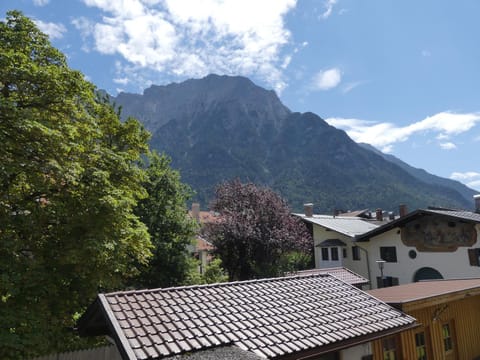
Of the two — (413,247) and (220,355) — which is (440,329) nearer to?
(220,355)

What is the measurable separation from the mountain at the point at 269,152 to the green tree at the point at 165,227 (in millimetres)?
55444

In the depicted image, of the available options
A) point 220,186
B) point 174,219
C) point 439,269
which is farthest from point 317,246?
point 174,219

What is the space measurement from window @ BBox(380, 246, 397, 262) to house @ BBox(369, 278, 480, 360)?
14439 mm

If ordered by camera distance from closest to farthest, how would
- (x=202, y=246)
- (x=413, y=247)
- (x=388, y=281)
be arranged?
(x=413, y=247) → (x=388, y=281) → (x=202, y=246)

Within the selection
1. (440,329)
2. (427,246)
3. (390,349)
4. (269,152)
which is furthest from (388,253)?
(269,152)

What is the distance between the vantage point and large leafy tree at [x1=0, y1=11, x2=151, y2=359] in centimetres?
747

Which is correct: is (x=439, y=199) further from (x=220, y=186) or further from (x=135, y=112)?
(x=135, y=112)

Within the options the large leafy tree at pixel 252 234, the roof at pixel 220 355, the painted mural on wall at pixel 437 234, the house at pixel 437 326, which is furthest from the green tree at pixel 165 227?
the painted mural on wall at pixel 437 234

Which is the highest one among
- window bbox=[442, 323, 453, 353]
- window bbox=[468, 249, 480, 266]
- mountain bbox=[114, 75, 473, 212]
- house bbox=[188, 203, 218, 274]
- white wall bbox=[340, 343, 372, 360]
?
mountain bbox=[114, 75, 473, 212]

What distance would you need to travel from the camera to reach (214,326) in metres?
5.54

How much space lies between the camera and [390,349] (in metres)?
9.04

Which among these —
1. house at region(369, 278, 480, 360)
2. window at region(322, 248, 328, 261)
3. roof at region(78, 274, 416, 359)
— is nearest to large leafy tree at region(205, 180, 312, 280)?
house at region(369, 278, 480, 360)

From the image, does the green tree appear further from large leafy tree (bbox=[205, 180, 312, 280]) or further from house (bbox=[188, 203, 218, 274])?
large leafy tree (bbox=[205, 180, 312, 280])

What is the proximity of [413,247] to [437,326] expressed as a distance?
16.0 metres
